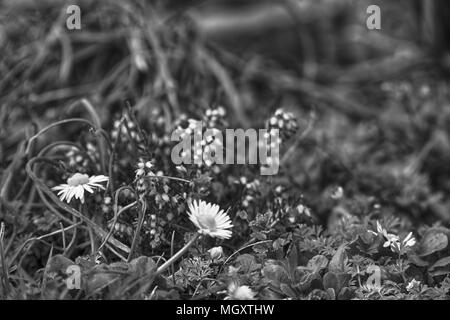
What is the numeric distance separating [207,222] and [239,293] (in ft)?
0.45

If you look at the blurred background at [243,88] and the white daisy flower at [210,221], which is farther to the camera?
the blurred background at [243,88]

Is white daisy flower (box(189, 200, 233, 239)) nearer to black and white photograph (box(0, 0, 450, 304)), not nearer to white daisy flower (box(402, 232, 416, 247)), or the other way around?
black and white photograph (box(0, 0, 450, 304))

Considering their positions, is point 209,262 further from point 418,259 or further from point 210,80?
point 210,80

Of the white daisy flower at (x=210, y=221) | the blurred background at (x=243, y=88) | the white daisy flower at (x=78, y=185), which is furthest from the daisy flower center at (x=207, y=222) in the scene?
the blurred background at (x=243, y=88)

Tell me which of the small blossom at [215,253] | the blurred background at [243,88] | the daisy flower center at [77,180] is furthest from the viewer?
the blurred background at [243,88]

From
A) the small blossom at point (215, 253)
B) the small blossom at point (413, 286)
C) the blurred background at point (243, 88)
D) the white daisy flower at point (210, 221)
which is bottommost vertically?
the small blossom at point (413, 286)

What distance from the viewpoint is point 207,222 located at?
122cm

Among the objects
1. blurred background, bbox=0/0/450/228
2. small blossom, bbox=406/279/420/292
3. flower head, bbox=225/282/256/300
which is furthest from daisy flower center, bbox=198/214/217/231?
blurred background, bbox=0/0/450/228

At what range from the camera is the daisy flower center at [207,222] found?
3.99 feet

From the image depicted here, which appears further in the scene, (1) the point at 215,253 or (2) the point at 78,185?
(2) the point at 78,185

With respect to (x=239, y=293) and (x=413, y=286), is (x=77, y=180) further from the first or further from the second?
(x=413, y=286)

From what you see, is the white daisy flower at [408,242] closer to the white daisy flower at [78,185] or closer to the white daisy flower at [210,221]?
the white daisy flower at [210,221]

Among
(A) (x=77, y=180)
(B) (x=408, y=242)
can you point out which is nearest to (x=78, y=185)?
(A) (x=77, y=180)
